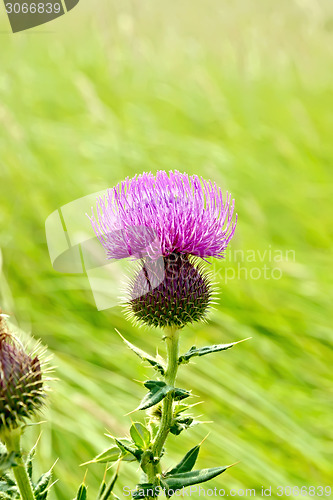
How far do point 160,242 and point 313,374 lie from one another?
1.97 metres

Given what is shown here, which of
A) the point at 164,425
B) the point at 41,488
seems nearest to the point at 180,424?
the point at 164,425

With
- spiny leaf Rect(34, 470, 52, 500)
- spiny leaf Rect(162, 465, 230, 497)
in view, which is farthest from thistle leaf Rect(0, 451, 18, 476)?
spiny leaf Rect(162, 465, 230, 497)

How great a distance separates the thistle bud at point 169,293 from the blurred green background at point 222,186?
802 mm

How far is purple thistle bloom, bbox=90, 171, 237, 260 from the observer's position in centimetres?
170

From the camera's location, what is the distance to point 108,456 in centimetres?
152

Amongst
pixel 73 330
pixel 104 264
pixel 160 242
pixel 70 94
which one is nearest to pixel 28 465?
pixel 160 242

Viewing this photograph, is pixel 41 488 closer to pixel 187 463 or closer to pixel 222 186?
pixel 187 463

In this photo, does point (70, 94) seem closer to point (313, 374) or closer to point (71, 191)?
point (71, 191)

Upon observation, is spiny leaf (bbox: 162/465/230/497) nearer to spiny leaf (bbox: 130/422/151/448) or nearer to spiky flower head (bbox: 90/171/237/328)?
spiny leaf (bbox: 130/422/151/448)

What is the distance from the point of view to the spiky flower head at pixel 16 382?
136cm

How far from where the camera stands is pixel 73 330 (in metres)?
3.47

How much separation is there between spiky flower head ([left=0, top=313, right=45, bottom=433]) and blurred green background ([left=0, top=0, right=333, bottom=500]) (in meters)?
0.98

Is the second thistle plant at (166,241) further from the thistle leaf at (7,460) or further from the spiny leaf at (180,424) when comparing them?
the thistle leaf at (7,460)

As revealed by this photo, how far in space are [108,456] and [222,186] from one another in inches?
106
